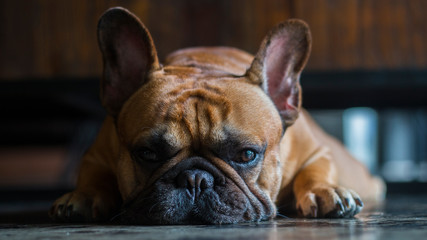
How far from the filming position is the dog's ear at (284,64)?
1844mm

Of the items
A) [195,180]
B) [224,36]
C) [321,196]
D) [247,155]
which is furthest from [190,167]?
[224,36]

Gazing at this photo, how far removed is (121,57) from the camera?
6.23ft

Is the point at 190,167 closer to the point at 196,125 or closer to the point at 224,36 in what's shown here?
the point at 196,125

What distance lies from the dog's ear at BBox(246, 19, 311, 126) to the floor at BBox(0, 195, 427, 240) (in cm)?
50

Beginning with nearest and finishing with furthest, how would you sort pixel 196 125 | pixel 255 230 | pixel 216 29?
pixel 255 230 → pixel 196 125 → pixel 216 29

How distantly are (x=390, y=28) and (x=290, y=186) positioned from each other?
125 cm

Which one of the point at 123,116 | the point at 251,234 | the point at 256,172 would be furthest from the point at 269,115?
the point at 251,234

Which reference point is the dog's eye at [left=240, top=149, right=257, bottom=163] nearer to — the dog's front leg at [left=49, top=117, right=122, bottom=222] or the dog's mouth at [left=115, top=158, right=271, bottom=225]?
the dog's mouth at [left=115, top=158, right=271, bottom=225]

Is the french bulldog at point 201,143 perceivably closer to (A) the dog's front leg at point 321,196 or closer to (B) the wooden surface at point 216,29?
(A) the dog's front leg at point 321,196

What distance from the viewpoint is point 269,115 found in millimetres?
1741

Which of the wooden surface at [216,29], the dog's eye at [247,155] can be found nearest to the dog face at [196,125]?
the dog's eye at [247,155]

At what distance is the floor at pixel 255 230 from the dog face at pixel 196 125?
9cm

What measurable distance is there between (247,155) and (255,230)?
0.35 metres

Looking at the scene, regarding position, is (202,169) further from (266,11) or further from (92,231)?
(266,11)
